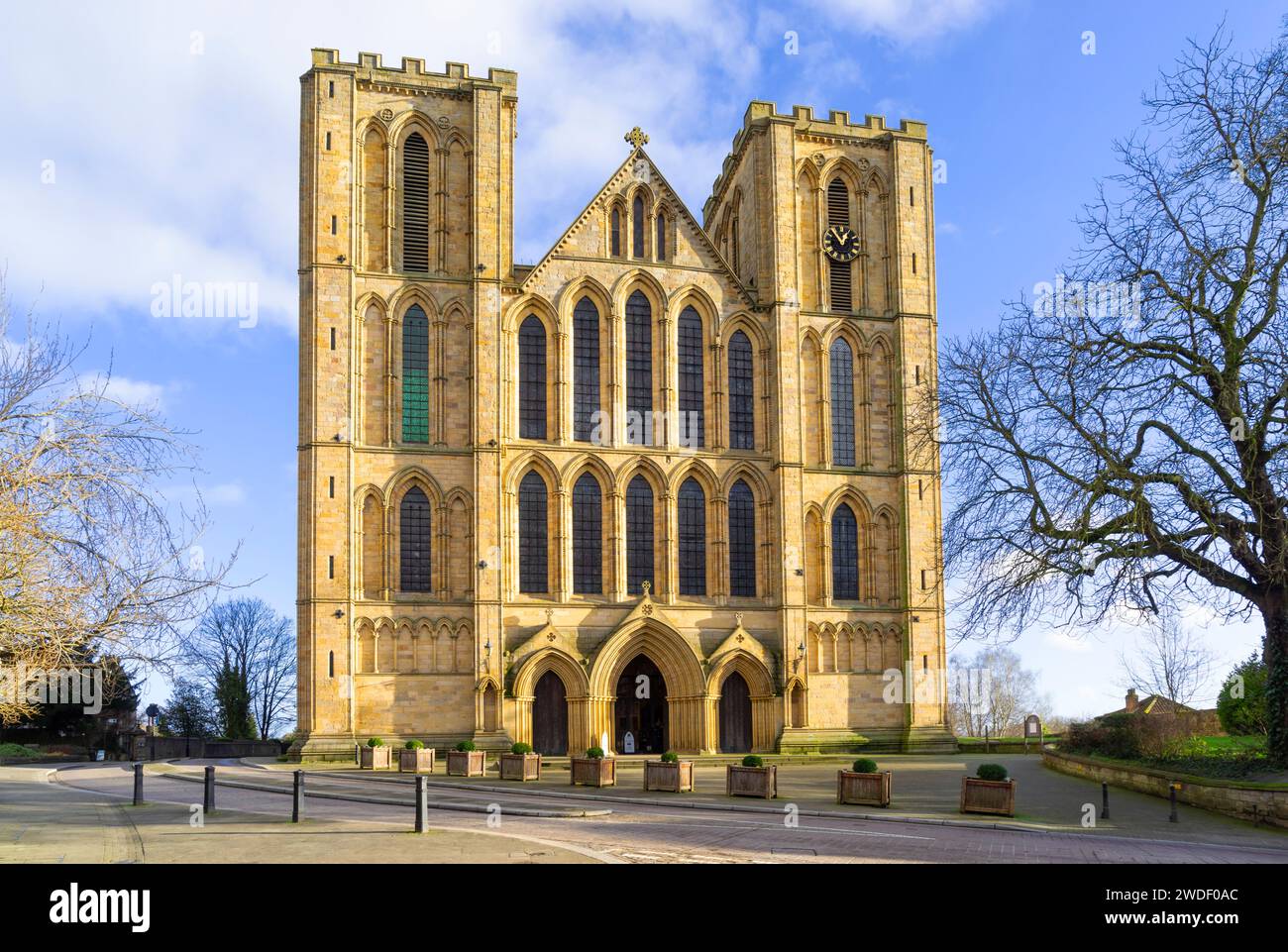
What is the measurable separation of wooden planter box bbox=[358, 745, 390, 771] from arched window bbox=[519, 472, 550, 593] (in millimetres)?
8378

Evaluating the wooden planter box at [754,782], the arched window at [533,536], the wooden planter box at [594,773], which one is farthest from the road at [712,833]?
the arched window at [533,536]

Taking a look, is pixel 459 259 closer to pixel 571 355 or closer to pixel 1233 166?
pixel 571 355

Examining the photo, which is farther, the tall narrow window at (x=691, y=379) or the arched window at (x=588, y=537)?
the tall narrow window at (x=691, y=379)

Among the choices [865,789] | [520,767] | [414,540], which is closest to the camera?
[865,789]

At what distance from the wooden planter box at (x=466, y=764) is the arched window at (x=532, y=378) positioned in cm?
1334

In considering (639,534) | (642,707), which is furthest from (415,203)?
(642,707)

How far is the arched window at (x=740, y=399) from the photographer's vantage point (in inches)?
1784

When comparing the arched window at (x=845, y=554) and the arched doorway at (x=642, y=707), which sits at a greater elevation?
the arched window at (x=845, y=554)

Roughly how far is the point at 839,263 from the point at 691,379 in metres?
7.91

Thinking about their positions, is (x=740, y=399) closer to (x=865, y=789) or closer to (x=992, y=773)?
(x=865, y=789)

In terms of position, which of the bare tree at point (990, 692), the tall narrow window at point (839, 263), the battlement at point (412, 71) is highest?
the battlement at point (412, 71)

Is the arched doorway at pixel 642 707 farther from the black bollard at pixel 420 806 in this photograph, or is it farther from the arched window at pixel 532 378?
the black bollard at pixel 420 806

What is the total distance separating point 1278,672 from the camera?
25141mm
